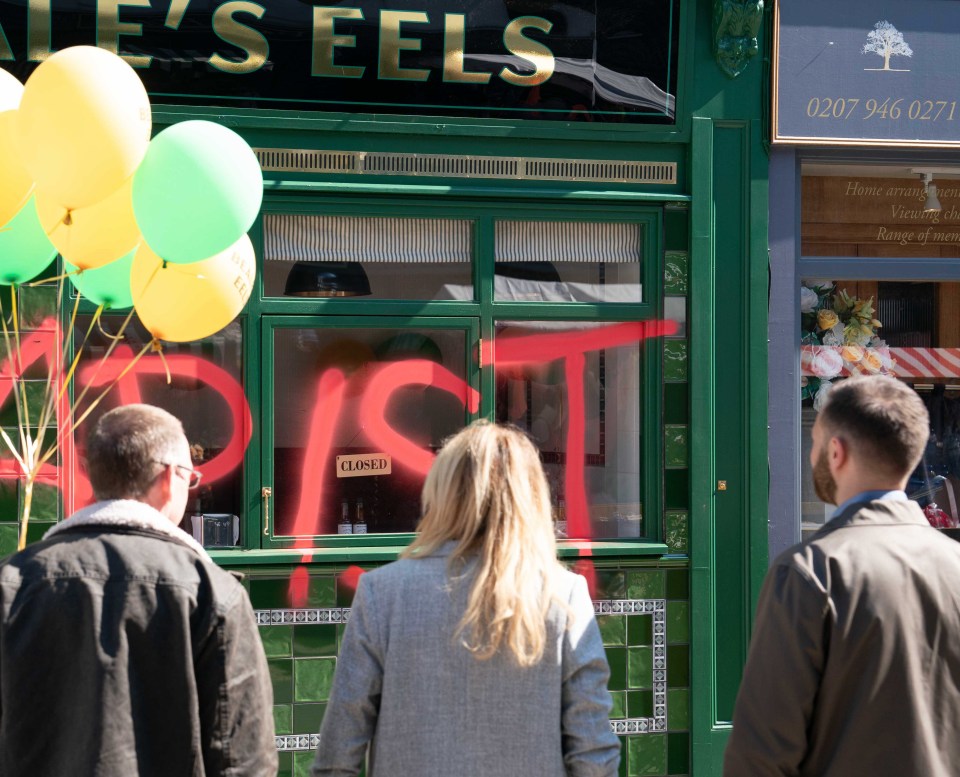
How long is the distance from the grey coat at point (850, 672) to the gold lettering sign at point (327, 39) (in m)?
3.67

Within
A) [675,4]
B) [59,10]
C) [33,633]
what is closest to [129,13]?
[59,10]

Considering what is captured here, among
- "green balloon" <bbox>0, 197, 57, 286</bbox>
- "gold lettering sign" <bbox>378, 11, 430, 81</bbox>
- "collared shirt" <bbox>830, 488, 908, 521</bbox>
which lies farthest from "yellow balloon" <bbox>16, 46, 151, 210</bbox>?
"collared shirt" <bbox>830, 488, 908, 521</bbox>

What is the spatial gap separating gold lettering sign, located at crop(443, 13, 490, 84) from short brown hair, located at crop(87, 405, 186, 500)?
327 centimetres

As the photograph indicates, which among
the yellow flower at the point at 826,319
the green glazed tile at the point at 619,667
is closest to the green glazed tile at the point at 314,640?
the green glazed tile at the point at 619,667

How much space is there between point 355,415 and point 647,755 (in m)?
2.23

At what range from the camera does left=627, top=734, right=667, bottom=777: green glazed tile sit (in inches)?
216

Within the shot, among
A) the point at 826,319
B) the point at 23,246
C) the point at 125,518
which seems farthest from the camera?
the point at 826,319

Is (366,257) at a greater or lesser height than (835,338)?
greater

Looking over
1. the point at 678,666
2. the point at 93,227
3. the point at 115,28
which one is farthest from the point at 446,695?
the point at 115,28

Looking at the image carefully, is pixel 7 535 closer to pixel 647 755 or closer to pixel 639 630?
pixel 639 630

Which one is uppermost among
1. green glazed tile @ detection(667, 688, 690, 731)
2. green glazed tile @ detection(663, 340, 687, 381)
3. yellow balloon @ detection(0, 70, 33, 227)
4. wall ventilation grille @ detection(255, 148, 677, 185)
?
wall ventilation grille @ detection(255, 148, 677, 185)

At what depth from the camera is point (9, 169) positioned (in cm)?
362

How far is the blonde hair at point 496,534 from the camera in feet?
7.87

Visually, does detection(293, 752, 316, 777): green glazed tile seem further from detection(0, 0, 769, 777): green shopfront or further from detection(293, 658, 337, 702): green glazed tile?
detection(293, 658, 337, 702): green glazed tile
